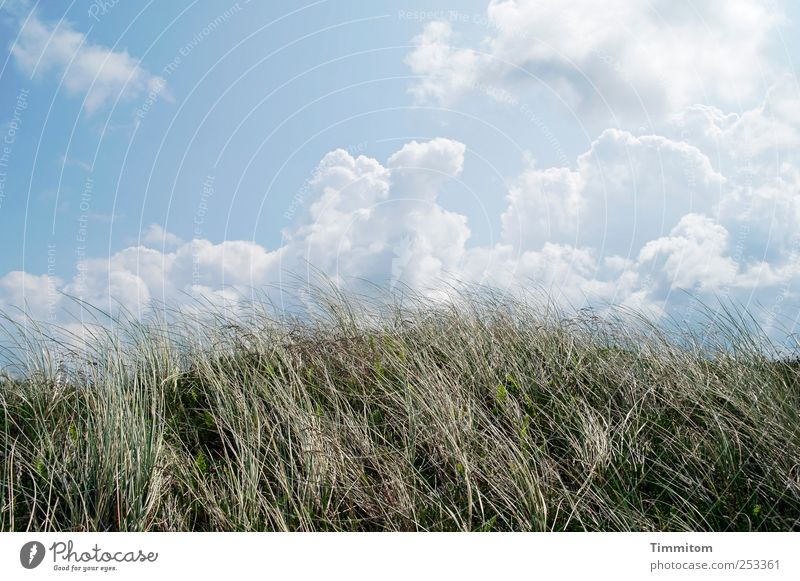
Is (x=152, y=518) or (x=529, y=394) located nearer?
Result: (x=152, y=518)

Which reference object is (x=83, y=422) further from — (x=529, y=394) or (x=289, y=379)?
(x=529, y=394)

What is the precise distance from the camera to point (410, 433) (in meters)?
4.46

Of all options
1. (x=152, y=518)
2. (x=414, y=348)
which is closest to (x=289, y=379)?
(x=414, y=348)

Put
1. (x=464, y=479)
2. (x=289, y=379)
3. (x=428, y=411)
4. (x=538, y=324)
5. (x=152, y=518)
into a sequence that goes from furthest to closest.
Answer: (x=538, y=324)
(x=289, y=379)
(x=428, y=411)
(x=464, y=479)
(x=152, y=518)

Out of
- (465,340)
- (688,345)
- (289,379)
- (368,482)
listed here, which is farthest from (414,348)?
(688,345)

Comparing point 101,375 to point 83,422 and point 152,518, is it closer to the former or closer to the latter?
point 83,422

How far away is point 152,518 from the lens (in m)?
3.69

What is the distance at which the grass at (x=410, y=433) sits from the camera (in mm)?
3789

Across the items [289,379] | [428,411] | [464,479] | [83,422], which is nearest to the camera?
[464,479]

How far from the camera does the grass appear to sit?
3.79 metres

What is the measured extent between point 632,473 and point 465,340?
7.24 ft

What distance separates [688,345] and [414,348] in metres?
2.74

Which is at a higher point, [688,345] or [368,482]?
[688,345]
